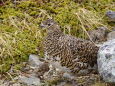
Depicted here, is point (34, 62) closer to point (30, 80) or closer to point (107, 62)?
point (30, 80)

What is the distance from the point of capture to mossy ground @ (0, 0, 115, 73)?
621 cm

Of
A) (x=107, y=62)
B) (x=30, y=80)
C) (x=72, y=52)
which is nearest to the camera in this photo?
(x=107, y=62)

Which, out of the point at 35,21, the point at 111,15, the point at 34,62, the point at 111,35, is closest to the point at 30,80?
the point at 34,62

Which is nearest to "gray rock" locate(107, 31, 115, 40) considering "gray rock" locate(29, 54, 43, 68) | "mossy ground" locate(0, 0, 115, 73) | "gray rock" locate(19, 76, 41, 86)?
"mossy ground" locate(0, 0, 115, 73)

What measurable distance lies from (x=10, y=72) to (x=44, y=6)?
220 centimetres

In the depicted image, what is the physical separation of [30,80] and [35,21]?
1.79 meters

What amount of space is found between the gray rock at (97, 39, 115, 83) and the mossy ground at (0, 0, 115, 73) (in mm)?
1386

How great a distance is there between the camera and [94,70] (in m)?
5.54

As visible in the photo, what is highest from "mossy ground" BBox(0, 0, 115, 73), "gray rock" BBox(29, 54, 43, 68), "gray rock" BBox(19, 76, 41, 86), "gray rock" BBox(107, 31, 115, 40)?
"mossy ground" BBox(0, 0, 115, 73)

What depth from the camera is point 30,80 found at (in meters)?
5.62

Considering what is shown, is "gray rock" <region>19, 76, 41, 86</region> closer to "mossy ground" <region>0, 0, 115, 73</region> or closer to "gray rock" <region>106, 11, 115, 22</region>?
"mossy ground" <region>0, 0, 115, 73</region>

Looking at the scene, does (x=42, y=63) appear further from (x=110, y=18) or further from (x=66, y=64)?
(x=110, y=18)

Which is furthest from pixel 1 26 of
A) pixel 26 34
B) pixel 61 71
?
pixel 61 71

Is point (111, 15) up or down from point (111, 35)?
up
